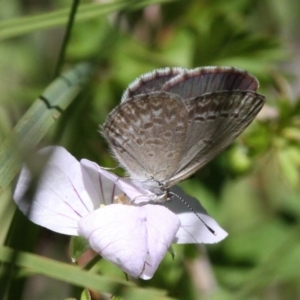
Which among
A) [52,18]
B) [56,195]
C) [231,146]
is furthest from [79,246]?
[231,146]

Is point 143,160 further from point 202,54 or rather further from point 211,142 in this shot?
point 202,54

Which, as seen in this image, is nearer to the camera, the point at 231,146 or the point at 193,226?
the point at 193,226

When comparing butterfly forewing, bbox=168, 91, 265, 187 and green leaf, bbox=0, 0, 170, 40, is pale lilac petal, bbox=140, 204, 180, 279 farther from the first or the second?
green leaf, bbox=0, 0, 170, 40

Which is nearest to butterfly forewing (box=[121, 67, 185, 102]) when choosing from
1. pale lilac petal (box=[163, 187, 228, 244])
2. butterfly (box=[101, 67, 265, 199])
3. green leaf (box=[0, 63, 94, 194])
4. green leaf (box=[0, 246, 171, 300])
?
→ butterfly (box=[101, 67, 265, 199])

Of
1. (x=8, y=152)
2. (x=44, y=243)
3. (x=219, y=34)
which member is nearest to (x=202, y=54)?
(x=219, y=34)

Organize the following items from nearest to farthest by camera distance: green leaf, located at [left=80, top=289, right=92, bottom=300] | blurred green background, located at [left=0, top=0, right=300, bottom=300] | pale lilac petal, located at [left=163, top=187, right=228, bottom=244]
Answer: green leaf, located at [left=80, top=289, right=92, bottom=300], pale lilac petal, located at [left=163, top=187, right=228, bottom=244], blurred green background, located at [left=0, top=0, right=300, bottom=300]

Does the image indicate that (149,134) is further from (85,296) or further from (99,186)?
(85,296)
